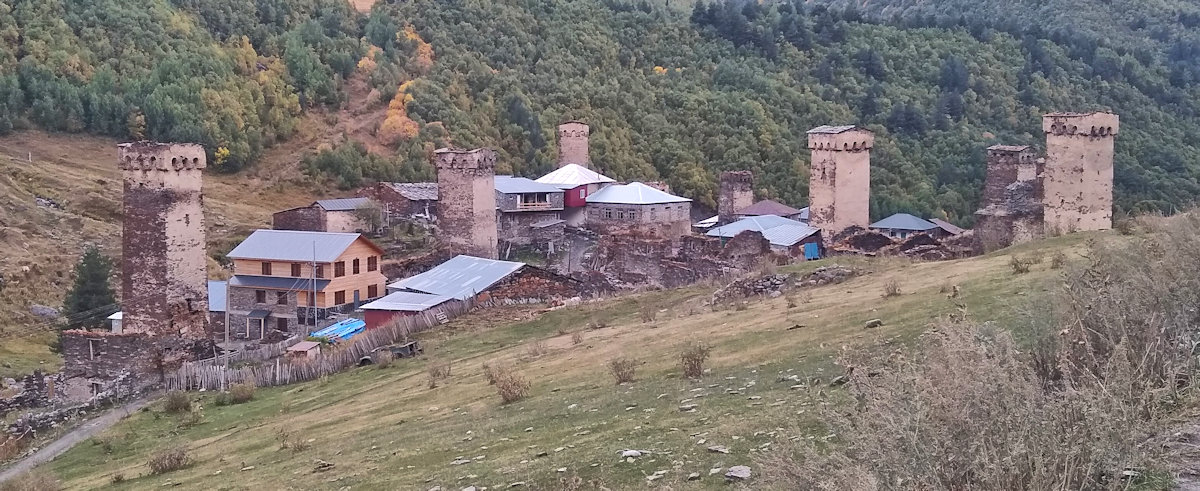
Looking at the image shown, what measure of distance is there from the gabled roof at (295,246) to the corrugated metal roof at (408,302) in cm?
402

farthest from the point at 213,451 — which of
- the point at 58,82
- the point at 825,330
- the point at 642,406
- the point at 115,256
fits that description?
the point at 58,82

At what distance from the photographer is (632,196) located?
46.5 meters

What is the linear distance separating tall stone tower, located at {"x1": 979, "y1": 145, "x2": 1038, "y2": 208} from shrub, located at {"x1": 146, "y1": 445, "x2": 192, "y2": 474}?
2635cm

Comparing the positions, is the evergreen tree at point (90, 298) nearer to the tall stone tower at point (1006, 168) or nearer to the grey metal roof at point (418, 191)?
the grey metal roof at point (418, 191)

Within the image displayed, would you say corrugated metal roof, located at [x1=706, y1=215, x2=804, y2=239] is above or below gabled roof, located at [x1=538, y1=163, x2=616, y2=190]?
below

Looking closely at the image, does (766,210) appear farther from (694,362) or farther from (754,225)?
(694,362)

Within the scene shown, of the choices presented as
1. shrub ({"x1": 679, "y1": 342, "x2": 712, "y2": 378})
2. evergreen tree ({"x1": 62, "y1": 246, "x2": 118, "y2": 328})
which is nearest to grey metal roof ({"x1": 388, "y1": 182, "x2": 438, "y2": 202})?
evergreen tree ({"x1": 62, "y1": 246, "x2": 118, "y2": 328})

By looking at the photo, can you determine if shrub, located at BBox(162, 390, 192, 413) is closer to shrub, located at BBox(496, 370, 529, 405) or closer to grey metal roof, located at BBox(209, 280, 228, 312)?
shrub, located at BBox(496, 370, 529, 405)

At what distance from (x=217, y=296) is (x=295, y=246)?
136 inches

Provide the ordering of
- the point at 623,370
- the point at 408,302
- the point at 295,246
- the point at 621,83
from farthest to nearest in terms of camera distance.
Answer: the point at 621,83, the point at 295,246, the point at 408,302, the point at 623,370

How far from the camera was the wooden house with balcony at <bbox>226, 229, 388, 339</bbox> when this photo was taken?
3431cm

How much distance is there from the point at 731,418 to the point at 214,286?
30473 mm

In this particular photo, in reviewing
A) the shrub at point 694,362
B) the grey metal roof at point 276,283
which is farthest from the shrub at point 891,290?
the grey metal roof at point 276,283

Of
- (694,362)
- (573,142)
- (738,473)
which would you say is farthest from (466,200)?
(738,473)
